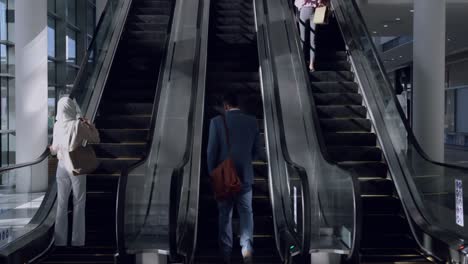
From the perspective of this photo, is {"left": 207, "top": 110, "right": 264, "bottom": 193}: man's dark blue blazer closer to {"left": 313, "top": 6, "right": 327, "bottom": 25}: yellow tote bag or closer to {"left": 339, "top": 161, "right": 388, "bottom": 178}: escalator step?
{"left": 339, "top": 161, "right": 388, "bottom": 178}: escalator step

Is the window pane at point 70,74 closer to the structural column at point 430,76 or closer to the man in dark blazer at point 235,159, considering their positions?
the structural column at point 430,76

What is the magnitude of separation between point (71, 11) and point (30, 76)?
6.01m

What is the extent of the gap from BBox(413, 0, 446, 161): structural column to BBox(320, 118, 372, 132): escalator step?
279 cm

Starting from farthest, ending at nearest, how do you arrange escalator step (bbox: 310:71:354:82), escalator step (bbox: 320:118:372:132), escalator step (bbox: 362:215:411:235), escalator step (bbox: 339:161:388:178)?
escalator step (bbox: 310:71:354:82)
escalator step (bbox: 320:118:372:132)
escalator step (bbox: 339:161:388:178)
escalator step (bbox: 362:215:411:235)

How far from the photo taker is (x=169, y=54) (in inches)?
387

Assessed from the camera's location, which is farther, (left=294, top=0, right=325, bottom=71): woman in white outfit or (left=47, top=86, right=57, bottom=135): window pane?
(left=47, top=86, right=57, bottom=135): window pane

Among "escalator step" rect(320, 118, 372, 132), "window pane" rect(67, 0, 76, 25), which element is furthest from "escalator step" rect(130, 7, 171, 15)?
"window pane" rect(67, 0, 76, 25)

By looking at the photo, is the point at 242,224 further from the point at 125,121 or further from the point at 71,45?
the point at 71,45

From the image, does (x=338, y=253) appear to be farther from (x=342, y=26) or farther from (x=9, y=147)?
(x=9, y=147)

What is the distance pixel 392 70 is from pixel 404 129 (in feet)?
103

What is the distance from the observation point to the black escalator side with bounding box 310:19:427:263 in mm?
6949

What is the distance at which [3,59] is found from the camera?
14.3 metres

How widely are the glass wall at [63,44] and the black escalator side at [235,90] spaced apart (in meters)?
5.25

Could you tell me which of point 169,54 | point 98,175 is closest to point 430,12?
point 169,54
